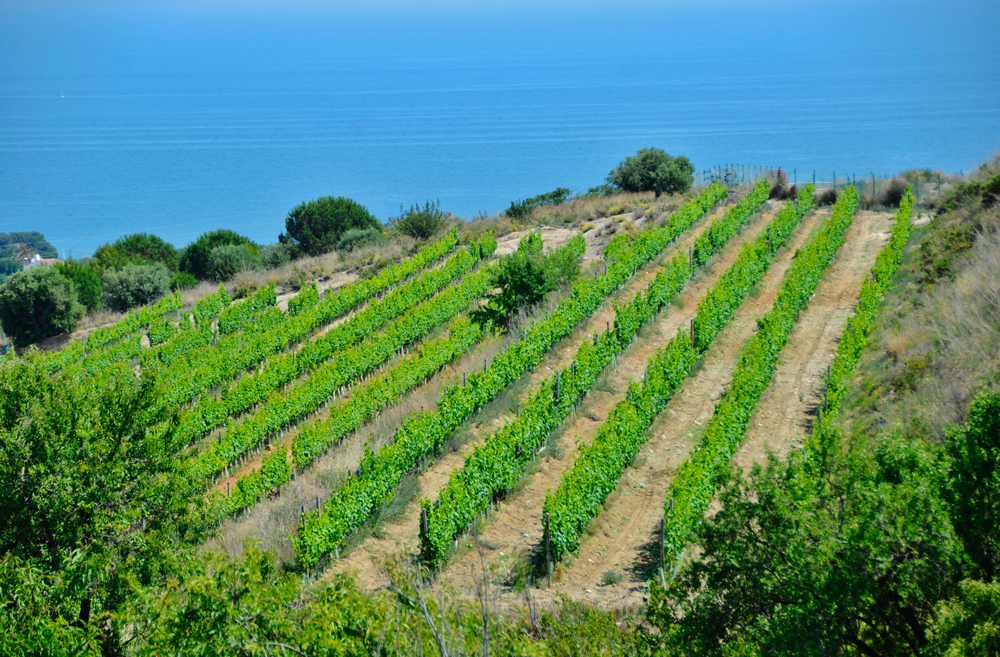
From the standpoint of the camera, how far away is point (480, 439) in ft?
63.4

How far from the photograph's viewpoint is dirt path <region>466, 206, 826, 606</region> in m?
13.7

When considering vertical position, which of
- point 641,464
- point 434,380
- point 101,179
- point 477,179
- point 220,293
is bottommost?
point 641,464

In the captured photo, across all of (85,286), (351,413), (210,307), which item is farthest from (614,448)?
(85,286)

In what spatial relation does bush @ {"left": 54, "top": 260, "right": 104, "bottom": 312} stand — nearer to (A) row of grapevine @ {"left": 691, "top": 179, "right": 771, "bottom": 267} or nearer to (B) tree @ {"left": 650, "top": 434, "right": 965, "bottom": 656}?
(A) row of grapevine @ {"left": 691, "top": 179, "right": 771, "bottom": 267}

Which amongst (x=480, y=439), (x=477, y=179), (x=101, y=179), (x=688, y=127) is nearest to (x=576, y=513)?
(x=480, y=439)

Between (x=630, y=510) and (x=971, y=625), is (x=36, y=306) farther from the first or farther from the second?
(x=971, y=625)

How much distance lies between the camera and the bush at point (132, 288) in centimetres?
4041

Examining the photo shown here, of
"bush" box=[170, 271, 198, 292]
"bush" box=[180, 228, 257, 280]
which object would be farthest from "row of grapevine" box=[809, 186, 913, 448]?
"bush" box=[180, 228, 257, 280]

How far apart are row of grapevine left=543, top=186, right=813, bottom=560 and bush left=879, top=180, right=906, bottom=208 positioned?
63.2ft

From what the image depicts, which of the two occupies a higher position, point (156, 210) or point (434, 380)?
point (156, 210)

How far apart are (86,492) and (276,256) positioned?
126ft

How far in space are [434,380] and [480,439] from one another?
14.0 ft

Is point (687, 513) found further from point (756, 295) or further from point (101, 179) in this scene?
point (101, 179)

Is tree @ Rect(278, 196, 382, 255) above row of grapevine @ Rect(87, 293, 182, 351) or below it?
above
